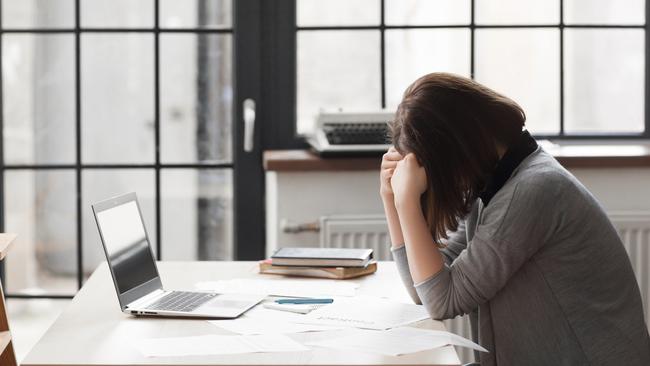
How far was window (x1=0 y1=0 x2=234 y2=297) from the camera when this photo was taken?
11.2 feet

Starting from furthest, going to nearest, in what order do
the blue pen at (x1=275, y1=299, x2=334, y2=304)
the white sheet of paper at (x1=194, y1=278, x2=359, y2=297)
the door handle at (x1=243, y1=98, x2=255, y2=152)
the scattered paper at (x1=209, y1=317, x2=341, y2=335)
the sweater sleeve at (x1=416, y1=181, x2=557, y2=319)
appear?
the door handle at (x1=243, y1=98, x2=255, y2=152) → the white sheet of paper at (x1=194, y1=278, x2=359, y2=297) → the blue pen at (x1=275, y1=299, x2=334, y2=304) → the sweater sleeve at (x1=416, y1=181, x2=557, y2=319) → the scattered paper at (x1=209, y1=317, x2=341, y2=335)

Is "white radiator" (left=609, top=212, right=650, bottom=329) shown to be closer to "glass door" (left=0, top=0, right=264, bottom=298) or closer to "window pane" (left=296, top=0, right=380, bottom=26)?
"window pane" (left=296, top=0, right=380, bottom=26)

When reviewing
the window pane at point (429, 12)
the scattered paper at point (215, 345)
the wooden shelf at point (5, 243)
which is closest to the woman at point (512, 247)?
the scattered paper at point (215, 345)

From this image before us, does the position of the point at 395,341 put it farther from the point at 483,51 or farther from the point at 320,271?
the point at 483,51

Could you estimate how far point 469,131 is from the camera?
6.55ft

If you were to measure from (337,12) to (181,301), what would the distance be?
1673 mm

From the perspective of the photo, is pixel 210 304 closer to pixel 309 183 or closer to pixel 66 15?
pixel 309 183

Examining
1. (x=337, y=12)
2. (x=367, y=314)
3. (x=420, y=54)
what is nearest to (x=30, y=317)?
(x=337, y=12)

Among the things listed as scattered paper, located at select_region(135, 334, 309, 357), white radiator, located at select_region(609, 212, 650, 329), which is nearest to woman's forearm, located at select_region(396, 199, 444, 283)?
scattered paper, located at select_region(135, 334, 309, 357)

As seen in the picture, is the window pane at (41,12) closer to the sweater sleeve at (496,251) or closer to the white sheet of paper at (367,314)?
the white sheet of paper at (367,314)

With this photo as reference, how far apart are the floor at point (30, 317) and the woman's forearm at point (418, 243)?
6.15 feet

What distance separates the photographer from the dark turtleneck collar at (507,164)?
205cm

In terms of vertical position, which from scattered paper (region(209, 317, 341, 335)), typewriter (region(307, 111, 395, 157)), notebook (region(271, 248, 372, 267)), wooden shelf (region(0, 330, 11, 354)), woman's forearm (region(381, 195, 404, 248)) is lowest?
wooden shelf (region(0, 330, 11, 354))

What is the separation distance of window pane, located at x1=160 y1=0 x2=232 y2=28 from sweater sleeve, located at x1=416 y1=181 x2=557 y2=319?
5.67 ft
